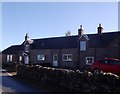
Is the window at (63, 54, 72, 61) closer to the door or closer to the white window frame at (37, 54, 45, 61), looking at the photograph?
the door

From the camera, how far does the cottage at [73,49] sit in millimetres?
41531

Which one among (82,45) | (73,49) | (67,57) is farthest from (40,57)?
(82,45)

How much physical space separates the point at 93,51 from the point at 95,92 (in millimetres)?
26405

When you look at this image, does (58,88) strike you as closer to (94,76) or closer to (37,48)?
(94,76)

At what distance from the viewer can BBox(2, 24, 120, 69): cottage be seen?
41.5m

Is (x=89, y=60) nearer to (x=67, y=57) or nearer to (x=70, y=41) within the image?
(x=67, y=57)

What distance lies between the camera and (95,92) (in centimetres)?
1664

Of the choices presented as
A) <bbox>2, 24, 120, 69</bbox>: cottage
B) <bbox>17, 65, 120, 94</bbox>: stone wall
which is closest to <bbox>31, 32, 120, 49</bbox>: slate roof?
<bbox>2, 24, 120, 69</bbox>: cottage

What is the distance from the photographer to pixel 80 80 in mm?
18375

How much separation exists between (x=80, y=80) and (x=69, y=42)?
3060 centimetres

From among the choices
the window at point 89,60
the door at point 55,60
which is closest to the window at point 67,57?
the door at point 55,60

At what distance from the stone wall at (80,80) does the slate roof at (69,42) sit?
19.7m

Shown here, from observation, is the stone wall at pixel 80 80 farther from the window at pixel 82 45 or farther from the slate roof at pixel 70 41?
the slate roof at pixel 70 41

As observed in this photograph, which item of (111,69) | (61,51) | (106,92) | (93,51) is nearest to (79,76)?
(106,92)
